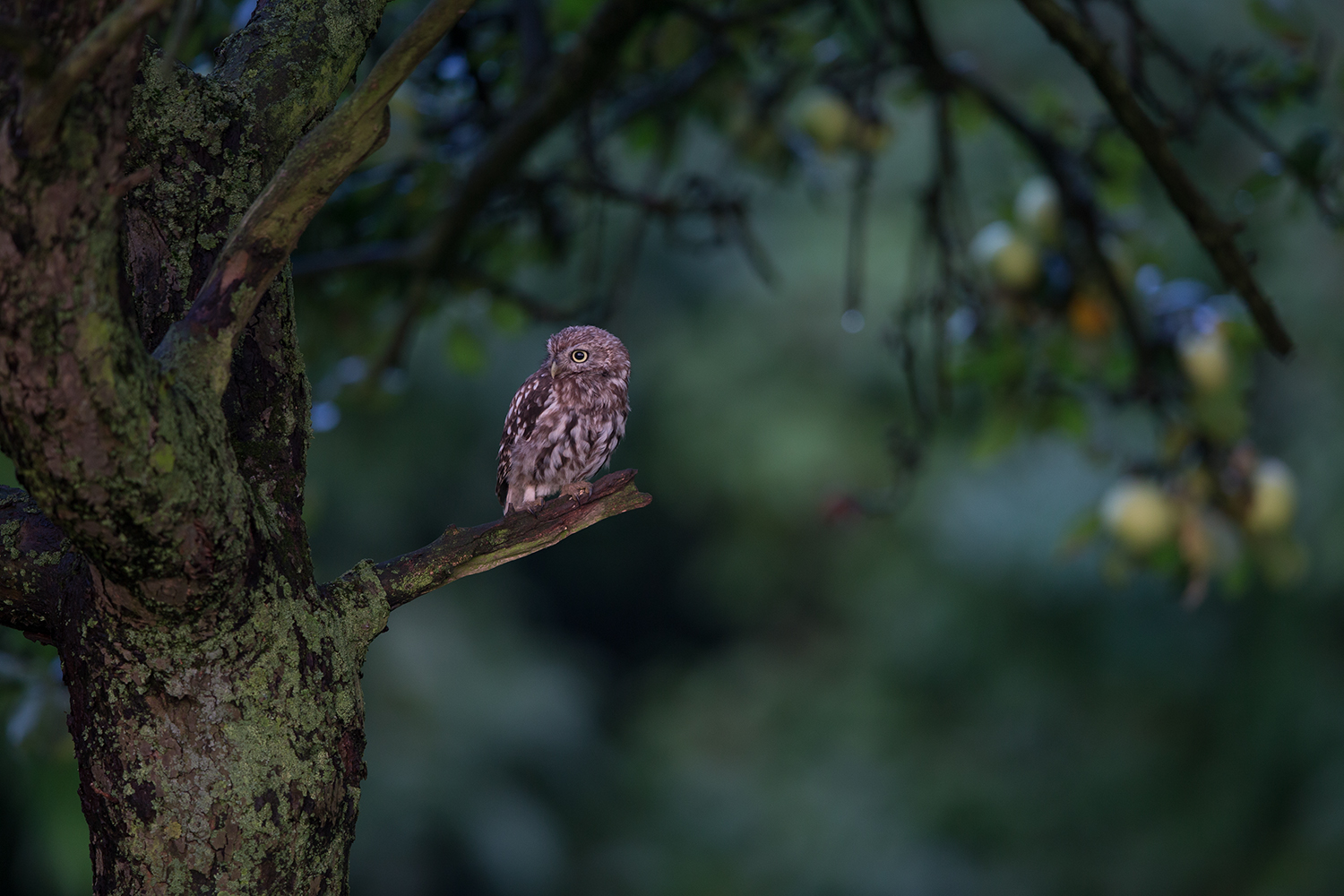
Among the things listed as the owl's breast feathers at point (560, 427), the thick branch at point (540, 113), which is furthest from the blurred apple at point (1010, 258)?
the owl's breast feathers at point (560, 427)

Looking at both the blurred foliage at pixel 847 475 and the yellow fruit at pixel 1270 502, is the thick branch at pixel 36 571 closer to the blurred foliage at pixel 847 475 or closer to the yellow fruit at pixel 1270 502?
the blurred foliage at pixel 847 475

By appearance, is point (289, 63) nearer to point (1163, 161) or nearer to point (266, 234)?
point (266, 234)

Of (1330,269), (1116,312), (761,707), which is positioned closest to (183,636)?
(1116,312)

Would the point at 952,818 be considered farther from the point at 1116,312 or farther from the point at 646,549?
the point at 1116,312

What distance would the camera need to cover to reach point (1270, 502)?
9.38 feet

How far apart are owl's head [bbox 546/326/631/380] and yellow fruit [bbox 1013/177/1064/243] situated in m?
1.39

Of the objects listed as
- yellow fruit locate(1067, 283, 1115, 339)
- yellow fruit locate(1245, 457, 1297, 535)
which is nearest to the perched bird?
yellow fruit locate(1067, 283, 1115, 339)

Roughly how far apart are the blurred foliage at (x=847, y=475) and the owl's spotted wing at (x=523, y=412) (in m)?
0.63

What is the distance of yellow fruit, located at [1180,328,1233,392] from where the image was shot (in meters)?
2.91

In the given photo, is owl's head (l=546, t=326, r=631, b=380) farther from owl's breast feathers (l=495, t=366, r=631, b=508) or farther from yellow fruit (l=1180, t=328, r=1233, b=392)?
yellow fruit (l=1180, t=328, r=1233, b=392)

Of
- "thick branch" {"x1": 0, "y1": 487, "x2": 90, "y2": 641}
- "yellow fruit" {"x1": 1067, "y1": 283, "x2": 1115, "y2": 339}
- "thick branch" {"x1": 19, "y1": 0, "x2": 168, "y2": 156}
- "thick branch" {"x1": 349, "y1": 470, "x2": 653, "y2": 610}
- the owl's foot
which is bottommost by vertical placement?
"thick branch" {"x1": 349, "y1": 470, "x2": 653, "y2": 610}

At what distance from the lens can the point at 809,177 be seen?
374cm

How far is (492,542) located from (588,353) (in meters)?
0.72

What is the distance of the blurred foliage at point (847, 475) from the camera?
3.05 meters
